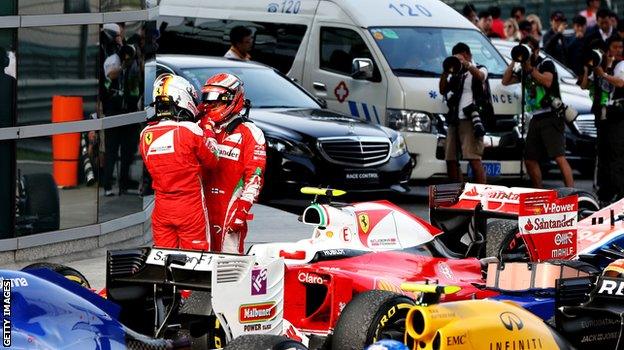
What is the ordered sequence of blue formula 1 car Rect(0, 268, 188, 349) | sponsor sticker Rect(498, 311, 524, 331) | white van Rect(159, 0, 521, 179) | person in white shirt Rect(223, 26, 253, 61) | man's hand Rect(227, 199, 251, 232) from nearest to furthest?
blue formula 1 car Rect(0, 268, 188, 349)
sponsor sticker Rect(498, 311, 524, 331)
man's hand Rect(227, 199, 251, 232)
white van Rect(159, 0, 521, 179)
person in white shirt Rect(223, 26, 253, 61)

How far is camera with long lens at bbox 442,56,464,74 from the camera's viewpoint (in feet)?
63.6

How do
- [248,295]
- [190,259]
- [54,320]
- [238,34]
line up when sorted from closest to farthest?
[54,320], [248,295], [190,259], [238,34]

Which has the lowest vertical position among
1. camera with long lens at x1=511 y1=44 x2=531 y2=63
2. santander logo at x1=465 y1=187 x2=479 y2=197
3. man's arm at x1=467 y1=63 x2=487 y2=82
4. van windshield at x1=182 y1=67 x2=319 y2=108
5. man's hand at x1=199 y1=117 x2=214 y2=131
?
van windshield at x1=182 y1=67 x2=319 y2=108

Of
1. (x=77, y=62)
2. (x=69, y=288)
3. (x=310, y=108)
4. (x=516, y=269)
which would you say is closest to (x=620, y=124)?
(x=310, y=108)

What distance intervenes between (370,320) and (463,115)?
991 centimetres

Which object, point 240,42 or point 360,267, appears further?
point 240,42

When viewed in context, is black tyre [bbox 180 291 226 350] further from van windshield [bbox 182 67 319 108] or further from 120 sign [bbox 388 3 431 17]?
120 sign [bbox 388 3 431 17]

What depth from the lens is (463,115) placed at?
19484 millimetres

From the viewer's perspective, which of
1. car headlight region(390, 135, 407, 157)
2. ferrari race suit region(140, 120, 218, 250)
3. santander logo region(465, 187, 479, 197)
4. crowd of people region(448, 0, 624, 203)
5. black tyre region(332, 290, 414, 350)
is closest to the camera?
black tyre region(332, 290, 414, 350)

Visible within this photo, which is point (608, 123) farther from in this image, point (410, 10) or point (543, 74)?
point (410, 10)

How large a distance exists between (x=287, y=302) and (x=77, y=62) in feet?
14.1

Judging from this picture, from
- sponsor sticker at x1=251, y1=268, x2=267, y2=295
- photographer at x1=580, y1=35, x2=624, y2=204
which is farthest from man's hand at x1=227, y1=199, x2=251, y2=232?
photographer at x1=580, y1=35, x2=624, y2=204

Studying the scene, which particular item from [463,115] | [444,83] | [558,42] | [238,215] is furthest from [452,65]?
[558,42]

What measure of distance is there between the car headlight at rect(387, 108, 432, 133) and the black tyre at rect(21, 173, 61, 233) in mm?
6437
